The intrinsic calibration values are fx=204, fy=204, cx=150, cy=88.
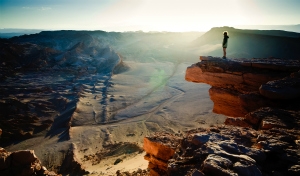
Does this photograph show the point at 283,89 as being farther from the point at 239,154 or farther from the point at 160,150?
the point at 160,150

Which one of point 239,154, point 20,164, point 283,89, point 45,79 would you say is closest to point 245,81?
point 283,89

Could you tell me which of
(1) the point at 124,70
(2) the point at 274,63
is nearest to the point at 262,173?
(2) the point at 274,63

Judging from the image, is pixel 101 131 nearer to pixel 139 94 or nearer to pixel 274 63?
pixel 139 94

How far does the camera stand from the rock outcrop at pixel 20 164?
6.25 m

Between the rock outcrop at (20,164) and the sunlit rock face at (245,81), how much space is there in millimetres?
7784

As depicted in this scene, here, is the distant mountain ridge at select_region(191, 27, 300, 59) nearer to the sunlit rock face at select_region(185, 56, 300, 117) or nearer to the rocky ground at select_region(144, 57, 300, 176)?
the sunlit rock face at select_region(185, 56, 300, 117)

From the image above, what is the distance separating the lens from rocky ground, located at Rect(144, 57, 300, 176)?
3.53 meters

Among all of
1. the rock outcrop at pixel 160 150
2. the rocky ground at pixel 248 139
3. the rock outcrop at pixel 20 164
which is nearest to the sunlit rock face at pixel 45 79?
the rock outcrop at pixel 20 164

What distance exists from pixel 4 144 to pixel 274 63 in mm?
22586

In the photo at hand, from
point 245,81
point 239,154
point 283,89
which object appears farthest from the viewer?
point 245,81

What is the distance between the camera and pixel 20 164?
6418 mm

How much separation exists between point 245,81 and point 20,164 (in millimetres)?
9454

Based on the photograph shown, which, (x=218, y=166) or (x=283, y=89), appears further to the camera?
(x=283, y=89)

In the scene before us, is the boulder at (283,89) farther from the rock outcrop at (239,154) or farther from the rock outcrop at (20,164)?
the rock outcrop at (20,164)
